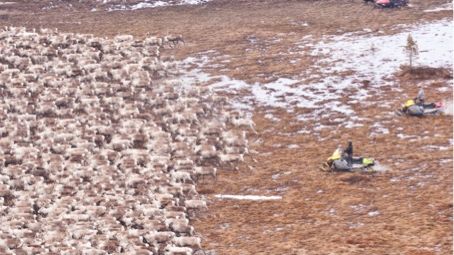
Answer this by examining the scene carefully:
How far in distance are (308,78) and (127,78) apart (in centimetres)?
1086

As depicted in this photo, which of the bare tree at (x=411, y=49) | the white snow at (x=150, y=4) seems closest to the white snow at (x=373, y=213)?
the bare tree at (x=411, y=49)

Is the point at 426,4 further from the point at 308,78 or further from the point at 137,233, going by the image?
the point at 137,233

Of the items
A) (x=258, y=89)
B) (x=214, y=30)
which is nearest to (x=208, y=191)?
(x=258, y=89)

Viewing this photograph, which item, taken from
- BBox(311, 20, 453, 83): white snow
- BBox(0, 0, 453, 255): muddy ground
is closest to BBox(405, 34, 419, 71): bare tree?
BBox(311, 20, 453, 83): white snow

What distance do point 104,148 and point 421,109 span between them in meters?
15.0

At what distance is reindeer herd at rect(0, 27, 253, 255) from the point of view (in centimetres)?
2323

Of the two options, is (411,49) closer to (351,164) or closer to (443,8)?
(351,164)

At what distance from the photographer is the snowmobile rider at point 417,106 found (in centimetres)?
3175

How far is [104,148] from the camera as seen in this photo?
103ft

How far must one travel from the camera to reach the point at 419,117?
3183cm

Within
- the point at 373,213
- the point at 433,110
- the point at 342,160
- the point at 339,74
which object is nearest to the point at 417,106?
the point at 433,110

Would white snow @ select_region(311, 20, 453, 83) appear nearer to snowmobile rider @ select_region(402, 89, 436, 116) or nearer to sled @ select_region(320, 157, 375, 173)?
snowmobile rider @ select_region(402, 89, 436, 116)

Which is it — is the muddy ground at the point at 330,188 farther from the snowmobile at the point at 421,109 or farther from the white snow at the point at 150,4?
the white snow at the point at 150,4

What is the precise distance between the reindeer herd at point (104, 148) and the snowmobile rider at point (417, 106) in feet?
25.4
